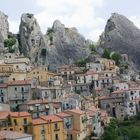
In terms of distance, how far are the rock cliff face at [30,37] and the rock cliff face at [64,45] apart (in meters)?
2.47

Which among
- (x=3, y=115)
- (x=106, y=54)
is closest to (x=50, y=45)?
(x=106, y=54)

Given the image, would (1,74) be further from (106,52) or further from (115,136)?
(106,52)

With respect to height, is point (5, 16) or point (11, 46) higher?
point (5, 16)

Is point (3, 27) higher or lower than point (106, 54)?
higher

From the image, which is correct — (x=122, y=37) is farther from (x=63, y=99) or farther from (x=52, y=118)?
(x=52, y=118)

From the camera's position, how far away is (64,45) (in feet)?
422

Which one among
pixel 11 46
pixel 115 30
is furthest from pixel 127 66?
pixel 11 46

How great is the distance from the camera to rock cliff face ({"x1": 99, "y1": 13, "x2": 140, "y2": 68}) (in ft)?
446

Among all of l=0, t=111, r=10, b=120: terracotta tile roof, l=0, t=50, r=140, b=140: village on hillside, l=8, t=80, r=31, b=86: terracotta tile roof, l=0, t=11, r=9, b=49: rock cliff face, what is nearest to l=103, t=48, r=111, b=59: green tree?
l=0, t=50, r=140, b=140: village on hillside

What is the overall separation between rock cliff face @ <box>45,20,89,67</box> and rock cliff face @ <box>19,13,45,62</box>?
2.47 metres

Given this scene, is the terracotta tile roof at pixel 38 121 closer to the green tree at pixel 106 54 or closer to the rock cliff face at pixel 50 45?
the rock cliff face at pixel 50 45

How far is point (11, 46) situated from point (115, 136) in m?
47.7

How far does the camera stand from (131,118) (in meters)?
94.4

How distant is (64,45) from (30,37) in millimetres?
8397
